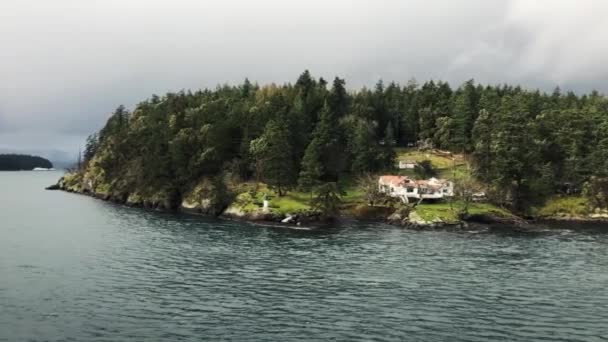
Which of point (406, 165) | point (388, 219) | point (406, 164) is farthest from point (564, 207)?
point (388, 219)

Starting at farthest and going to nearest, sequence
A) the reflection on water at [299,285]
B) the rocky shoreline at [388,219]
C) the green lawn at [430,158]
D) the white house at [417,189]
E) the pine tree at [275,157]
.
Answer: the green lawn at [430,158] → the pine tree at [275,157] → the white house at [417,189] → the rocky shoreline at [388,219] → the reflection on water at [299,285]

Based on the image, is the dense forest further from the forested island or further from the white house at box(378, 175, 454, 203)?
the white house at box(378, 175, 454, 203)

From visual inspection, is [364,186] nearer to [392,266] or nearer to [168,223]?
[168,223]

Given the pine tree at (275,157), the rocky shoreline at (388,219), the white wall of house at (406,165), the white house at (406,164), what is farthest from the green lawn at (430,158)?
the pine tree at (275,157)

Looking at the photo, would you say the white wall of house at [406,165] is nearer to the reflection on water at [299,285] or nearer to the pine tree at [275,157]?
the pine tree at [275,157]

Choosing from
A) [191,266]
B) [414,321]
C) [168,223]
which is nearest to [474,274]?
[414,321]

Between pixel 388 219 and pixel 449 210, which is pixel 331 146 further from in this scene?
pixel 449 210
